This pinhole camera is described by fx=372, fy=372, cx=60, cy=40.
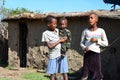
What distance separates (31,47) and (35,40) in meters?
0.39

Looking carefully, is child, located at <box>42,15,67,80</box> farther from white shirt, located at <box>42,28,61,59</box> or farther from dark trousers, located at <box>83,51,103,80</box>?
dark trousers, located at <box>83,51,103,80</box>

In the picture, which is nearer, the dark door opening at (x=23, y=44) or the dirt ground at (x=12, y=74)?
the dirt ground at (x=12, y=74)

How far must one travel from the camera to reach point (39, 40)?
51.6ft

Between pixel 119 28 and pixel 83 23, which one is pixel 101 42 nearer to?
pixel 119 28

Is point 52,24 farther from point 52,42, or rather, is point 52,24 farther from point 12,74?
point 12,74

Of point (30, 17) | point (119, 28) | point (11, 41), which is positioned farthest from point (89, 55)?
point (11, 41)

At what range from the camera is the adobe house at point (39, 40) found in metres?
12.2

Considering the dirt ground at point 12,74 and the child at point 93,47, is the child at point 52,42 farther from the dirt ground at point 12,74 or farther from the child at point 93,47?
the dirt ground at point 12,74

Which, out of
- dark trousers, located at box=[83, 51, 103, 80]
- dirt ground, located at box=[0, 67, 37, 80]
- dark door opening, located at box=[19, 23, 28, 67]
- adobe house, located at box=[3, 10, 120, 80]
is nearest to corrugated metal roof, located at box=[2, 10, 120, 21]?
adobe house, located at box=[3, 10, 120, 80]

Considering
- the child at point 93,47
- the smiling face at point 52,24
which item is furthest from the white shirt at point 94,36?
the smiling face at point 52,24

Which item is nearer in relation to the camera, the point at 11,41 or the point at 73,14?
the point at 73,14

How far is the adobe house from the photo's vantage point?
12.2m

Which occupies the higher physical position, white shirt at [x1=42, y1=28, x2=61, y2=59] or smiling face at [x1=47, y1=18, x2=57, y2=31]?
smiling face at [x1=47, y1=18, x2=57, y2=31]

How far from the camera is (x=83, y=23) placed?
1362cm
